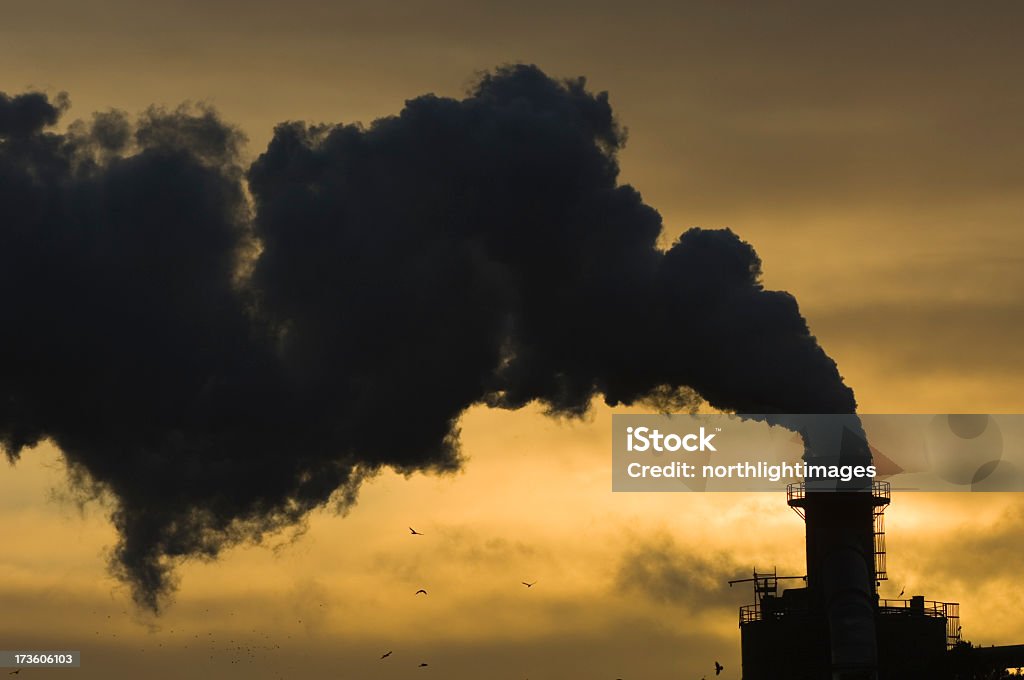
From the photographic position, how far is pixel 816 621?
74938 mm

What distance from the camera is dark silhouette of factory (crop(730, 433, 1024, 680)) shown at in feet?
233

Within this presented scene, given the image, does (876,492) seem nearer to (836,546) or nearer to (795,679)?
(836,546)

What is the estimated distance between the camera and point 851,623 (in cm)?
7075

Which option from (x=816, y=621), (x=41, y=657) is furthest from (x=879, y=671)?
(x=41, y=657)

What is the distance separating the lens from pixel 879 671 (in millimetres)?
73812

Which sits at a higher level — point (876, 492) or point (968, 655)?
point (876, 492)

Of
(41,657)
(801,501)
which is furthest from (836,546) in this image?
(41,657)

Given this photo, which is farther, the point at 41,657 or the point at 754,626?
the point at 41,657

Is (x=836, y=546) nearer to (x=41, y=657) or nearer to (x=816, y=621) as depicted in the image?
(x=816, y=621)

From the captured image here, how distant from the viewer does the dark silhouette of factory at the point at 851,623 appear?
2798 inches

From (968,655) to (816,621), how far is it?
19.1 ft

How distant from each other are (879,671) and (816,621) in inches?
120

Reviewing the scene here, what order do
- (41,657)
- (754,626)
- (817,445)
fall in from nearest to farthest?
(817,445), (754,626), (41,657)

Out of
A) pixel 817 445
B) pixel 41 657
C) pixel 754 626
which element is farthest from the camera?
pixel 41 657
